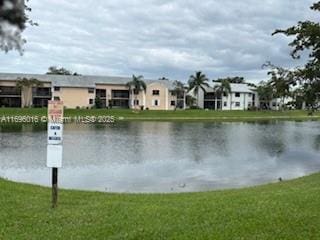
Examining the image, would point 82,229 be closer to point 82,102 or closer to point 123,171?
point 123,171

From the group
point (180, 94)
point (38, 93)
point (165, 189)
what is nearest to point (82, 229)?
point (165, 189)

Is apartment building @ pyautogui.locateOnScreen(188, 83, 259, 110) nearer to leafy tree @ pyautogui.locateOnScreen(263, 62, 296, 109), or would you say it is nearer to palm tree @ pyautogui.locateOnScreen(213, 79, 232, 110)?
palm tree @ pyautogui.locateOnScreen(213, 79, 232, 110)

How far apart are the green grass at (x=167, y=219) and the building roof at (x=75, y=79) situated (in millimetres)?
95325

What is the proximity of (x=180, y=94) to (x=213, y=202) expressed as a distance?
10301 centimetres

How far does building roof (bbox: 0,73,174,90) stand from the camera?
10319 centimetres

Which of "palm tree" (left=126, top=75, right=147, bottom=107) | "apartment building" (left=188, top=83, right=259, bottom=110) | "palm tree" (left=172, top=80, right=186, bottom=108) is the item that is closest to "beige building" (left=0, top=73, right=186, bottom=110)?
"palm tree" (left=172, top=80, right=186, bottom=108)

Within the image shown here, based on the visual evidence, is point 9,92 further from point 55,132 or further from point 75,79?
point 55,132

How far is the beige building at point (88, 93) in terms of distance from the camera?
10106cm

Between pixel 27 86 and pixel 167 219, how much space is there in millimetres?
94180

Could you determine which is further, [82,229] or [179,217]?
[179,217]

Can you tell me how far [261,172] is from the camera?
80.9 feet

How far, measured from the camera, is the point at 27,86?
98438 millimetres

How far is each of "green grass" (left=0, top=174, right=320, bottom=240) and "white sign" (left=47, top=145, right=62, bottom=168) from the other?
2.75 ft

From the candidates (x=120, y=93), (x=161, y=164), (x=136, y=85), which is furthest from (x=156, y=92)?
(x=161, y=164)
